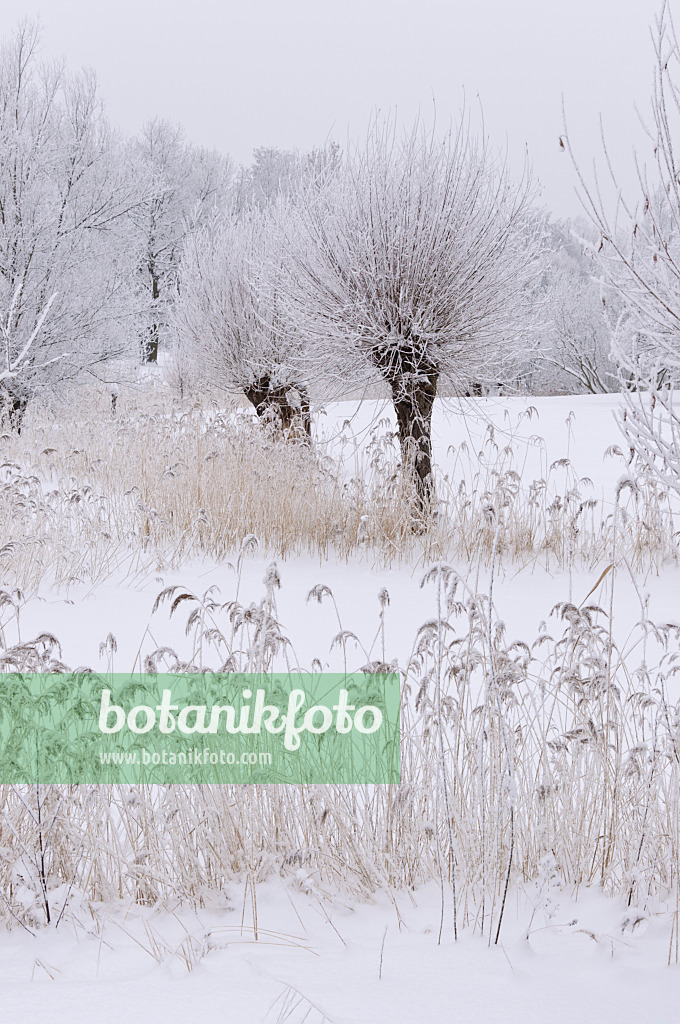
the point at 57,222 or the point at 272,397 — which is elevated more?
the point at 57,222

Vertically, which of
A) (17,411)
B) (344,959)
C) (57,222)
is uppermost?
(57,222)

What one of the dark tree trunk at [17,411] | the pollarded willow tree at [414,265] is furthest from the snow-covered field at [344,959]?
the dark tree trunk at [17,411]

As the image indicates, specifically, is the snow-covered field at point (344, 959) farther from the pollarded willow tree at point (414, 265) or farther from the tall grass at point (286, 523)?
the pollarded willow tree at point (414, 265)

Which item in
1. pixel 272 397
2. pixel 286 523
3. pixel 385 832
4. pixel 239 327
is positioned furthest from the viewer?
pixel 272 397

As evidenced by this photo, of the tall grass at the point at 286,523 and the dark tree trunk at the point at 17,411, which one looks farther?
Result: the dark tree trunk at the point at 17,411

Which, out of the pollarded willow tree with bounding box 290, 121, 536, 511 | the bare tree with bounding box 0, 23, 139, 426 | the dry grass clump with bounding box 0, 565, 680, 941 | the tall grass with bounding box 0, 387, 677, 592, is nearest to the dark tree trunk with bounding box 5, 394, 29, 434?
the bare tree with bounding box 0, 23, 139, 426

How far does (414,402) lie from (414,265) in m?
1.12

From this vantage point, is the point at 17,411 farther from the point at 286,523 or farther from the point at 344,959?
the point at 344,959

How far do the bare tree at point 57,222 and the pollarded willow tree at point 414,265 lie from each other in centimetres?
433

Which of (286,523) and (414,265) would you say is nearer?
(414,265)

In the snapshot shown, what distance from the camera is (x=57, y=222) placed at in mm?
10281

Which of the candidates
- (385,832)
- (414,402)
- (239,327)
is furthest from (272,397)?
(385,832)

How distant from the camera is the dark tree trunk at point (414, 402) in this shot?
6.17 m

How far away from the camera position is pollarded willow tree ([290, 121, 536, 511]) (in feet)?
18.9
